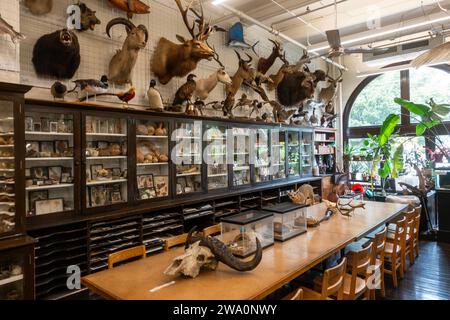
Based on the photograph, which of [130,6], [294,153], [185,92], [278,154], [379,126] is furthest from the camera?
[379,126]

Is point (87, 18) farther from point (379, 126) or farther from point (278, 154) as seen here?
point (379, 126)

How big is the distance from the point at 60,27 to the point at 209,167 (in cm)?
263

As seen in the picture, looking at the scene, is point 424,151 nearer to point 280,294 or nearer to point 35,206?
point 280,294

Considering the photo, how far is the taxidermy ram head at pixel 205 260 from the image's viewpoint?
1.96 metres

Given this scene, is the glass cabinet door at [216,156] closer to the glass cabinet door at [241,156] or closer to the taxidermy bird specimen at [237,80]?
the glass cabinet door at [241,156]

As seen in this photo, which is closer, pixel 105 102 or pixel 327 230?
pixel 327 230

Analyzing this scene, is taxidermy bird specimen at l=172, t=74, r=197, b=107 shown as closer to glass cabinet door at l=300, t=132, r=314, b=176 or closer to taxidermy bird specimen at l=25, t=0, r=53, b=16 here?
taxidermy bird specimen at l=25, t=0, r=53, b=16

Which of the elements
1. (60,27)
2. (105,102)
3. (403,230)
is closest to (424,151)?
(403,230)

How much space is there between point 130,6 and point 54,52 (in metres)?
1.10

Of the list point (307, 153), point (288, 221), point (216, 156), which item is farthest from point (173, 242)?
point (307, 153)

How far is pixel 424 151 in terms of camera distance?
7.21 meters

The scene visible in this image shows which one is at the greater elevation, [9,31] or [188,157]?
[9,31]

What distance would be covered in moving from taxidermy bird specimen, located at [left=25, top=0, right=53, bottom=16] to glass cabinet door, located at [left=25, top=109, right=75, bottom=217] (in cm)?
116

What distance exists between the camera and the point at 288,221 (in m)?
2.97
